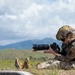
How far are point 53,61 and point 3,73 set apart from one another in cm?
317

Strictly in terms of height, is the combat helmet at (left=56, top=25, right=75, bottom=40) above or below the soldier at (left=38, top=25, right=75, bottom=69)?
above

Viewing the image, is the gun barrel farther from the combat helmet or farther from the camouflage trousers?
the combat helmet

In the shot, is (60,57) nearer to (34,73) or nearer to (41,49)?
(41,49)

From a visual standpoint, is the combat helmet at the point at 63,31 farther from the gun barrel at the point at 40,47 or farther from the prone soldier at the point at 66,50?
the gun barrel at the point at 40,47

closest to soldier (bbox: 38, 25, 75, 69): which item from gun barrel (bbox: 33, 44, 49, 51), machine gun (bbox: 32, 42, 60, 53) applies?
machine gun (bbox: 32, 42, 60, 53)

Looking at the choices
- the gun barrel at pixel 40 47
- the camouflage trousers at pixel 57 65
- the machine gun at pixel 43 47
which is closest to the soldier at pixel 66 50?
the camouflage trousers at pixel 57 65

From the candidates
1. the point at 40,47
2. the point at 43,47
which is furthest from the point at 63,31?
the point at 40,47

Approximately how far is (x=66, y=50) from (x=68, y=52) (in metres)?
0.51

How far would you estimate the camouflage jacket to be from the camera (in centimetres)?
1609

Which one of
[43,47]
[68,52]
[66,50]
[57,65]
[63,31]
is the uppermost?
[63,31]

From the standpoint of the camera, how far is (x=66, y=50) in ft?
55.7

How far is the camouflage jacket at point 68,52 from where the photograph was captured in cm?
1609

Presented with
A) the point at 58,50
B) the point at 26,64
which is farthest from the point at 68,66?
the point at 26,64

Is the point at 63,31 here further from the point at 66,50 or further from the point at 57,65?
the point at 57,65
